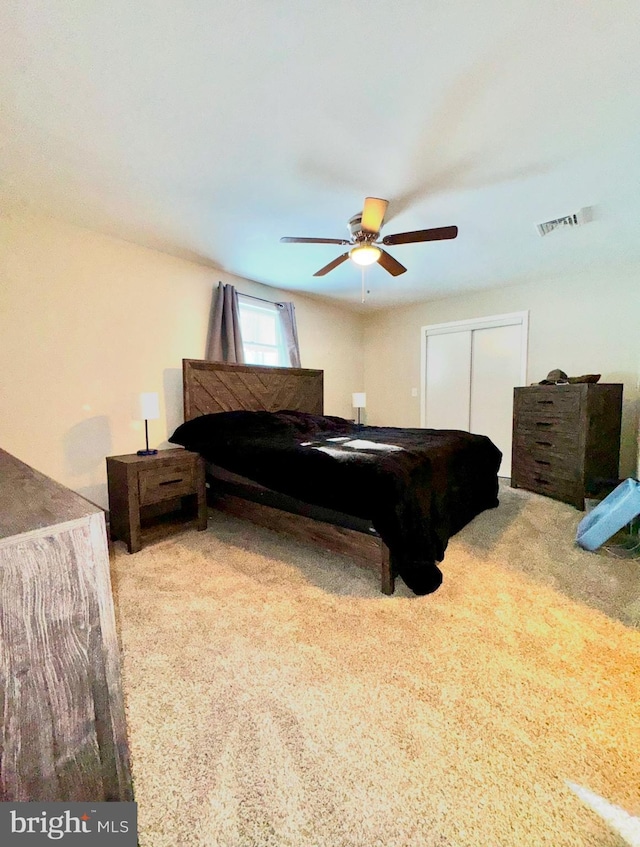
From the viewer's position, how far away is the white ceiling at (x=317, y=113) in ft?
4.02

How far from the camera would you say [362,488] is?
1849 mm

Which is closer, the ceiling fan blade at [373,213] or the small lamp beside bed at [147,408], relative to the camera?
the ceiling fan blade at [373,213]

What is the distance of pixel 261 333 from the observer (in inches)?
163

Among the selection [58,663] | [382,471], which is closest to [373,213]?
[382,471]

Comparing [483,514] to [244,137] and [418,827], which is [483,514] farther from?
[244,137]

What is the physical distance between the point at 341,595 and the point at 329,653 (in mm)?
416

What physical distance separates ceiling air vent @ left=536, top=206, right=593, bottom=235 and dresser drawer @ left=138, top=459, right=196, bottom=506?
3388mm

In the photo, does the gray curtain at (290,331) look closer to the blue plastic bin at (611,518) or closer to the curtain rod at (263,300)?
the curtain rod at (263,300)

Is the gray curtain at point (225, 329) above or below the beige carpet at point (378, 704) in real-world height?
above

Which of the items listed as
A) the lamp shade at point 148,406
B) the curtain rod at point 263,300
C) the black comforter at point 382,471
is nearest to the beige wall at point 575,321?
the black comforter at point 382,471

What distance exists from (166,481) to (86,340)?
1.33 metres

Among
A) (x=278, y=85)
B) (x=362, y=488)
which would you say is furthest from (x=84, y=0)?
(x=362, y=488)

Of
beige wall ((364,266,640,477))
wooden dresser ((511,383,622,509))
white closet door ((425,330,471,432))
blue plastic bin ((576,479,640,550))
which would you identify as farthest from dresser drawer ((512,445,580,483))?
white closet door ((425,330,471,432))

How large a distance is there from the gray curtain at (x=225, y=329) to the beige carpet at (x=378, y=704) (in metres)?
2.19
